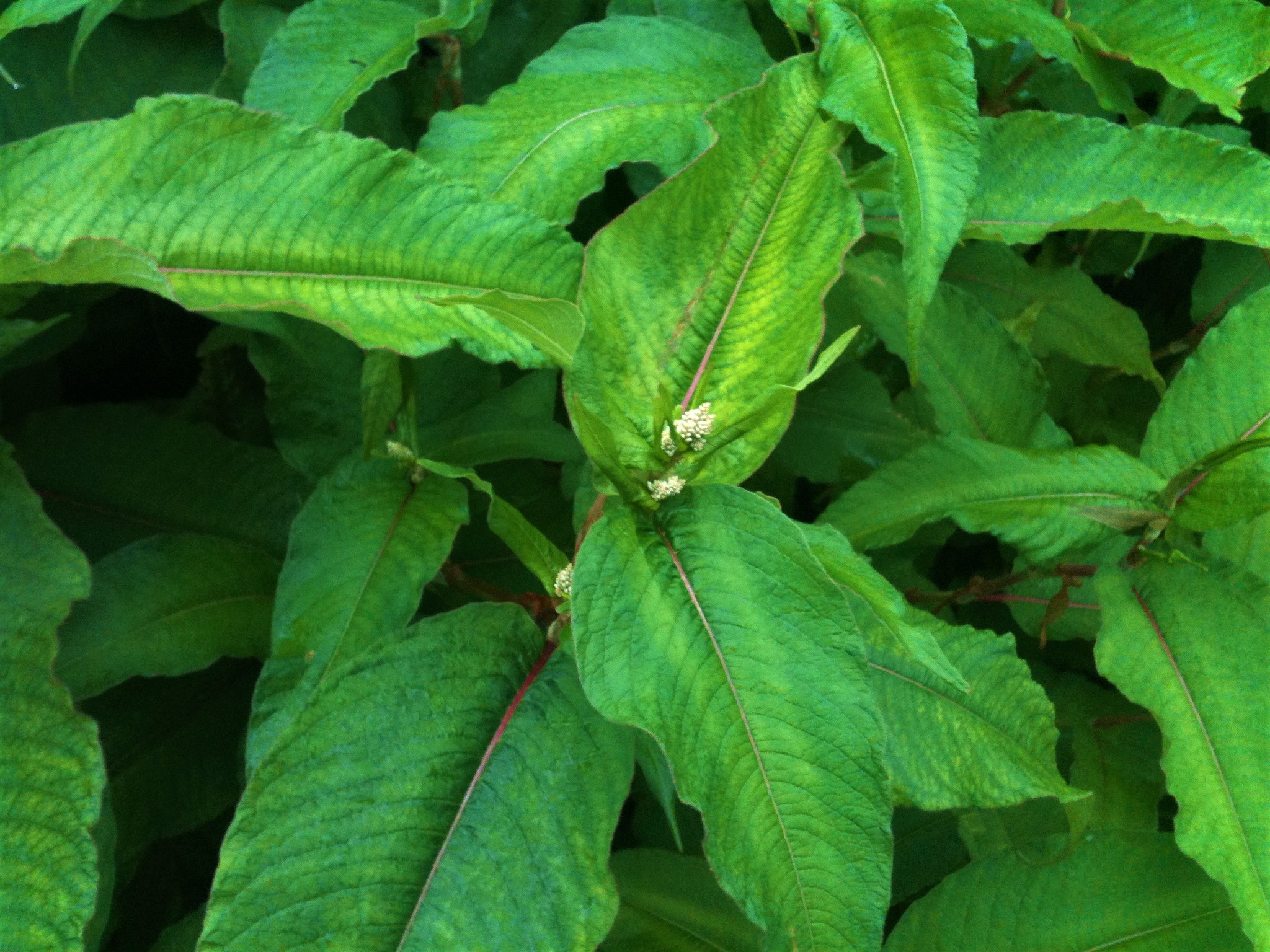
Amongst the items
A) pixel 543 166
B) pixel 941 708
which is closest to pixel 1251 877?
pixel 941 708

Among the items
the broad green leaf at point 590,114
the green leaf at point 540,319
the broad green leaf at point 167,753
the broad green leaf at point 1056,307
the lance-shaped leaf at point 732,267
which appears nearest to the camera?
the green leaf at point 540,319

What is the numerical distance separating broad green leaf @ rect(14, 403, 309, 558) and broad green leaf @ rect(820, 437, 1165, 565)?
52 centimetres

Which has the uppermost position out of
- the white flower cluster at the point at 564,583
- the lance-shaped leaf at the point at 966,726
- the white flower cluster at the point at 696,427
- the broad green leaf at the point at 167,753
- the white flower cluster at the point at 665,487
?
the white flower cluster at the point at 696,427

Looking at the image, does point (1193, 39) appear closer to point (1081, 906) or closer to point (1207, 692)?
point (1207, 692)

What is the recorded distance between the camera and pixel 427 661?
2.64 ft

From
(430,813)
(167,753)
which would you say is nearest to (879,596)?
(430,813)

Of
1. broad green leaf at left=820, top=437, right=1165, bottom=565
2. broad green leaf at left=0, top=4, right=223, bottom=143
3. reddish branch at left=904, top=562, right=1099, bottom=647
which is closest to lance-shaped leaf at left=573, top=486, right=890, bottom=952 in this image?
broad green leaf at left=820, top=437, right=1165, bottom=565

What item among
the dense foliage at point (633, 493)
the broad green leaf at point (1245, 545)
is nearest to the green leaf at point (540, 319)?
the dense foliage at point (633, 493)

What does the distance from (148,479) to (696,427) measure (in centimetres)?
61

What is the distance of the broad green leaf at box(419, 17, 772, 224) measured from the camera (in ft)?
2.95

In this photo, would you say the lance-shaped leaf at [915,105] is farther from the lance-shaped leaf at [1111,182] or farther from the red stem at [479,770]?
the red stem at [479,770]

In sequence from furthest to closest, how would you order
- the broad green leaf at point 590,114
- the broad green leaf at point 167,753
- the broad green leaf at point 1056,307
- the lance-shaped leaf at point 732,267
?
1. the broad green leaf at point 1056,307
2. the broad green leaf at point 167,753
3. the broad green leaf at point 590,114
4. the lance-shaped leaf at point 732,267

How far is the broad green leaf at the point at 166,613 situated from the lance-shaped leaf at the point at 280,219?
0.30 metres

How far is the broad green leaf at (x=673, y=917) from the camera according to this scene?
97 centimetres
